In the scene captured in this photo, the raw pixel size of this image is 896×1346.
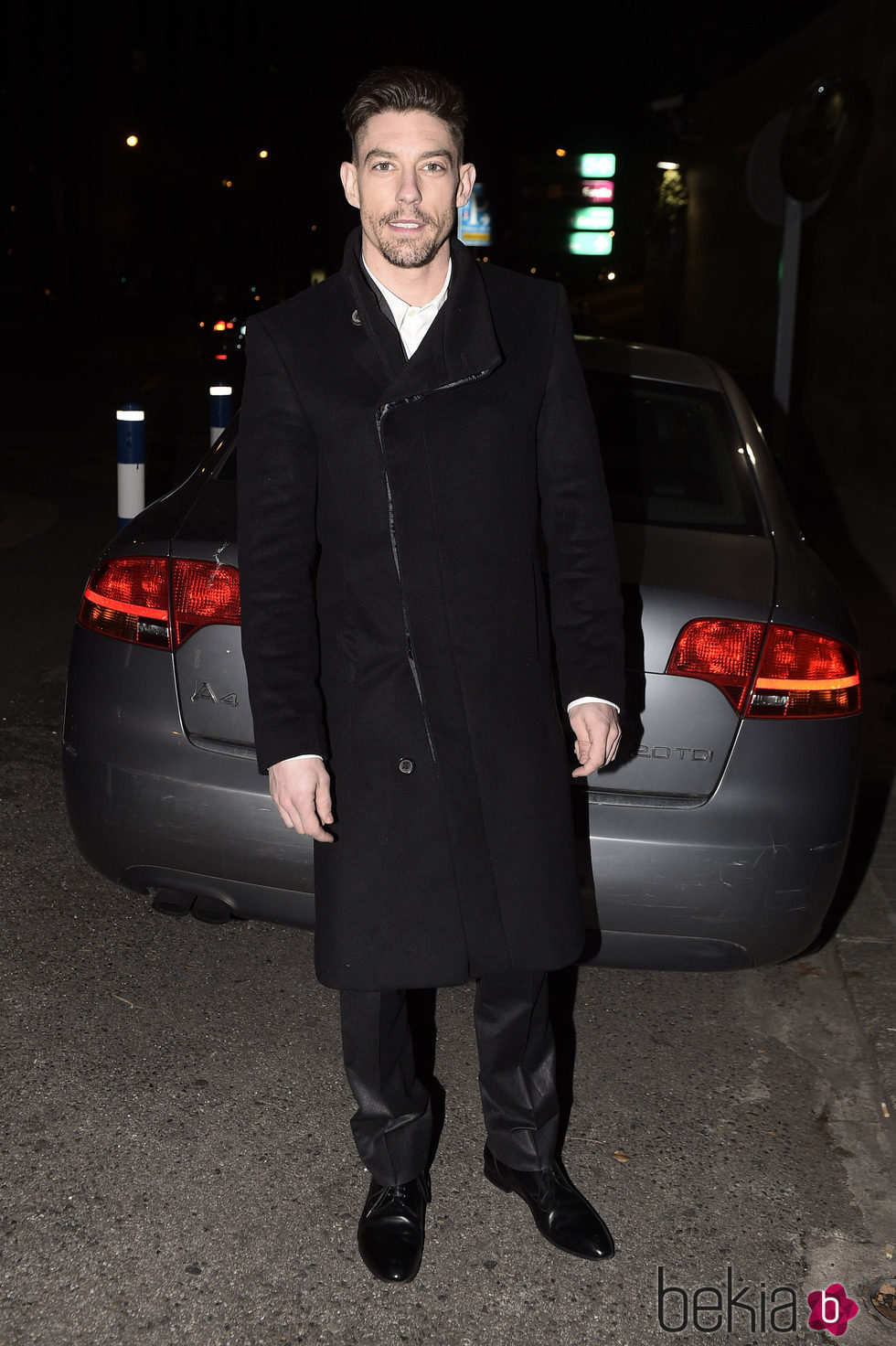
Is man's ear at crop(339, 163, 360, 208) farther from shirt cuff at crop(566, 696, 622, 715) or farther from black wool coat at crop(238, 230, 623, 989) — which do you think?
shirt cuff at crop(566, 696, 622, 715)

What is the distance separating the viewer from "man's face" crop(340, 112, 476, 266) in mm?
2211

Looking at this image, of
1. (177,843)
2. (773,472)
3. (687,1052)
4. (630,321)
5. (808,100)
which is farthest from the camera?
(630,321)

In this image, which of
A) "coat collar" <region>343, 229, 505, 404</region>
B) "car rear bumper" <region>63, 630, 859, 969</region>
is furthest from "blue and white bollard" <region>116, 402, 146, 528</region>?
"coat collar" <region>343, 229, 505, 404</region>

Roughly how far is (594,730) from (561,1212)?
931mm

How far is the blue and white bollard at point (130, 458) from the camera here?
8.38 metres

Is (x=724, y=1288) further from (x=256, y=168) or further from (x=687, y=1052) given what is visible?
(x=256, y=168)

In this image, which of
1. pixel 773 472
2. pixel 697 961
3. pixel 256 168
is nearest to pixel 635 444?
pixel 773 472

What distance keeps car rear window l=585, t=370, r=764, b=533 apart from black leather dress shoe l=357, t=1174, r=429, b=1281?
5.62ft

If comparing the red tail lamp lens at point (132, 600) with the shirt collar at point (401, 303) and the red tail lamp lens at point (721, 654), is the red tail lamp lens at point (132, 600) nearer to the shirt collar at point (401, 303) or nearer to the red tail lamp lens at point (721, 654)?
the shirt collar at point (401, 303)

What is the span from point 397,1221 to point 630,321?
3189 centimetres

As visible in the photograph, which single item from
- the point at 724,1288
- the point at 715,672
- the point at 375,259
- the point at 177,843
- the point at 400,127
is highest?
the point at 400,127

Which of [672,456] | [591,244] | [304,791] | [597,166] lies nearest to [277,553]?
[304,791]

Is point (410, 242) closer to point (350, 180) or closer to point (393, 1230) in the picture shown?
point (350, 180)

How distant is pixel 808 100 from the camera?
9.41 m
